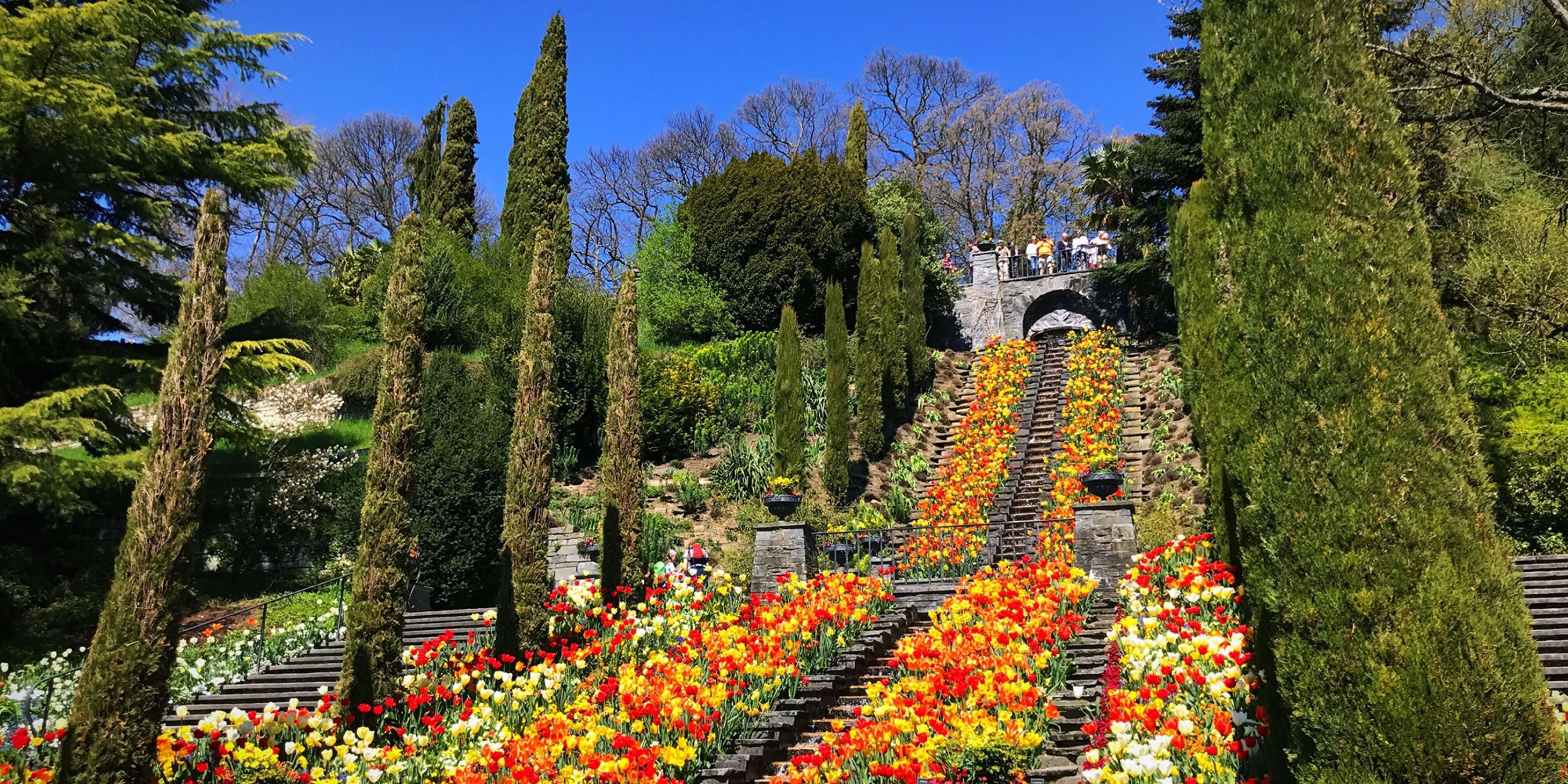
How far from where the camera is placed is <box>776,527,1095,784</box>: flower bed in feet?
17.1

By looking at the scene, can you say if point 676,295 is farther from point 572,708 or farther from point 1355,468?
point 1355,468

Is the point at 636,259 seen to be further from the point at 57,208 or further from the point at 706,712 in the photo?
the point at 706,712

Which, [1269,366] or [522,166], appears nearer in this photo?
[1269,366]

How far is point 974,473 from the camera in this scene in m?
17.1

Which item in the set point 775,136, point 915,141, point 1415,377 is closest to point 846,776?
point 1415,377

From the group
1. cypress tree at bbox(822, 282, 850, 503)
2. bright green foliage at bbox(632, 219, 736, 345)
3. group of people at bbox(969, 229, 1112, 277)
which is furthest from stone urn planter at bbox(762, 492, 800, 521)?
group of people at bbox(969, 229, 1112, 277)

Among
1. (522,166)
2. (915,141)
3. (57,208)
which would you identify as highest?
(915,141)

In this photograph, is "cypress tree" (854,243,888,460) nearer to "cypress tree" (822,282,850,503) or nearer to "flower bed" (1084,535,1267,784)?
"cypress tree" (822,282,850,503)

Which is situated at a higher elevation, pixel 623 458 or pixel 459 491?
pixel 623 458

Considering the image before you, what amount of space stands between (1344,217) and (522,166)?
22210 mm

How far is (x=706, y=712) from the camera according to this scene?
644 centimetres

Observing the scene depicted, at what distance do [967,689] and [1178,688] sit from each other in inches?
A: 49.3

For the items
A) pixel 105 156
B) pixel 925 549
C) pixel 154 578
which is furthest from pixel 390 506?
pixel 105 156

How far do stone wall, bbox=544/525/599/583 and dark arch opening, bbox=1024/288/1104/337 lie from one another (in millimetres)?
15518
